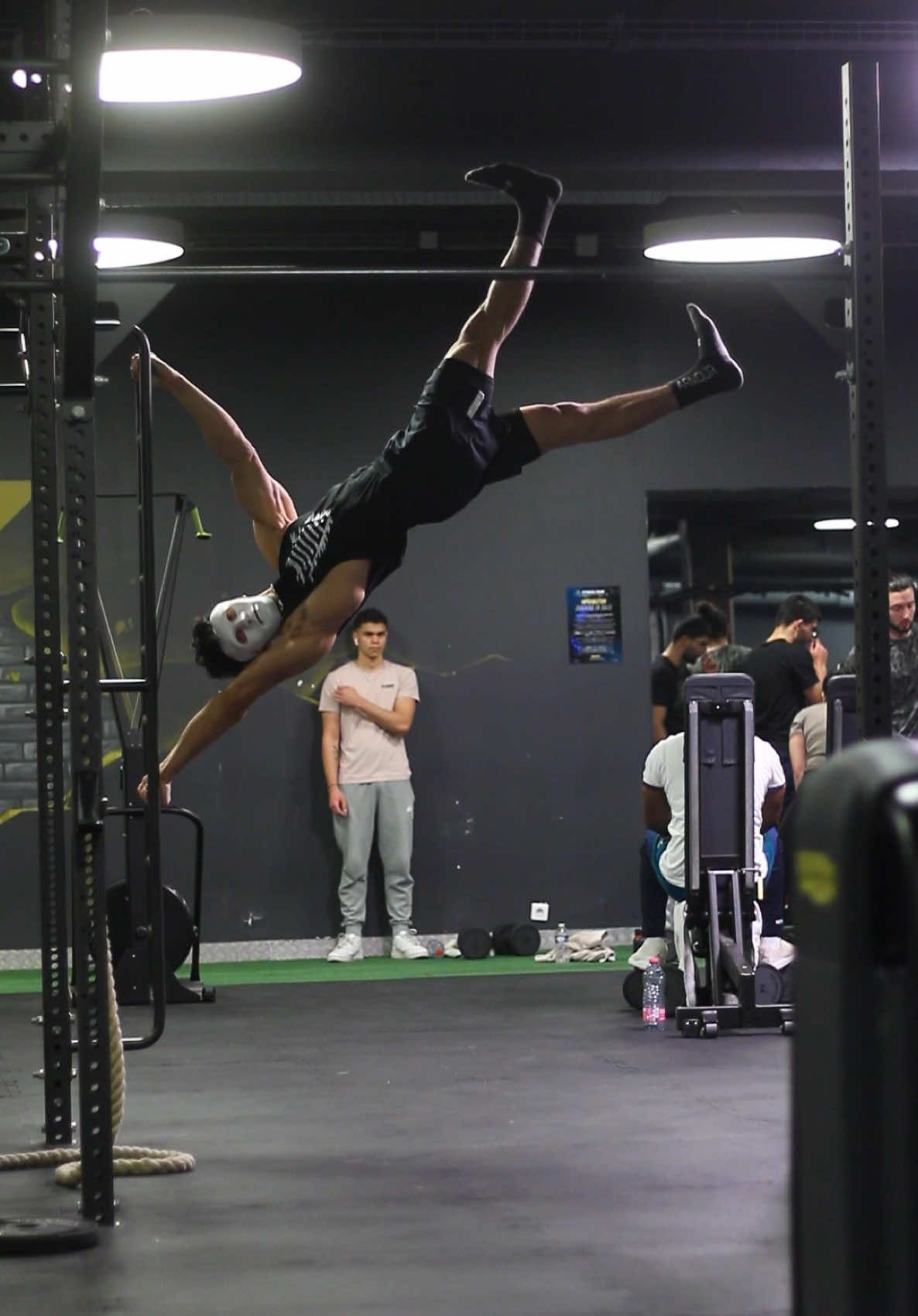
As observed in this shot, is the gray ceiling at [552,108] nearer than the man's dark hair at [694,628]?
Yes

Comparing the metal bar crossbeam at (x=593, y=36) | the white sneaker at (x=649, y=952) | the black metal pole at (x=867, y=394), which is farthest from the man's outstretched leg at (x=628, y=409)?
the white sneaker at (x=649, y=952)

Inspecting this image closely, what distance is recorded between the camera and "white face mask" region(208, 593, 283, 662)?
4363 mm

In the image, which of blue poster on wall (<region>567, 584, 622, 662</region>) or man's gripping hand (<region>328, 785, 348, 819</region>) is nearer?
man's gripping hand (<region>328, 785, 348, 819</region>)

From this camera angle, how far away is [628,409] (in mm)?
4180

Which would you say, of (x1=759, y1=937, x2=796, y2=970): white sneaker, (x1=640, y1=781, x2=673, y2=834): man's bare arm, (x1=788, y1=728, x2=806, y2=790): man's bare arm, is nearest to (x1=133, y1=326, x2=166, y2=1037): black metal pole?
(x1=640, y1=781, x2=673, y2=834): man's bare arm

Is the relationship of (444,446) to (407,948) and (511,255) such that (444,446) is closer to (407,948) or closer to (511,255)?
(511,255)

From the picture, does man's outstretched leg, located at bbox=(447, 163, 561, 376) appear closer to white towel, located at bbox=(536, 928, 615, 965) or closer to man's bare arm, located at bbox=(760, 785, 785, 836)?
man's bare arm, located at bbox=(760, 785, 785, 836)

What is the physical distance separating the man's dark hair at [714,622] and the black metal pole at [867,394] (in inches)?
210

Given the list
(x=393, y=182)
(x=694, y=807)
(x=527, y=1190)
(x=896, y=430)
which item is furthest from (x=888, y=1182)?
(x=896, y=430)

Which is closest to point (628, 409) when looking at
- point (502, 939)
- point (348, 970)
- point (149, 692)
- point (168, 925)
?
point (149, 692)

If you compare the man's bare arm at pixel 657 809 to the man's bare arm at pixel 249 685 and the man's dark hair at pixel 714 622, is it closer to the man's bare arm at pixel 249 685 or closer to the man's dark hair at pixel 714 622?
the man's dark hair at pixel 714 622

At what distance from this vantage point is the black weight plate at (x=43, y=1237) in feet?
12.7

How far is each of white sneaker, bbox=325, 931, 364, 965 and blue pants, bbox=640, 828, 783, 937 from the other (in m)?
2.38

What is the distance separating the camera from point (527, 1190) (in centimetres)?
446
